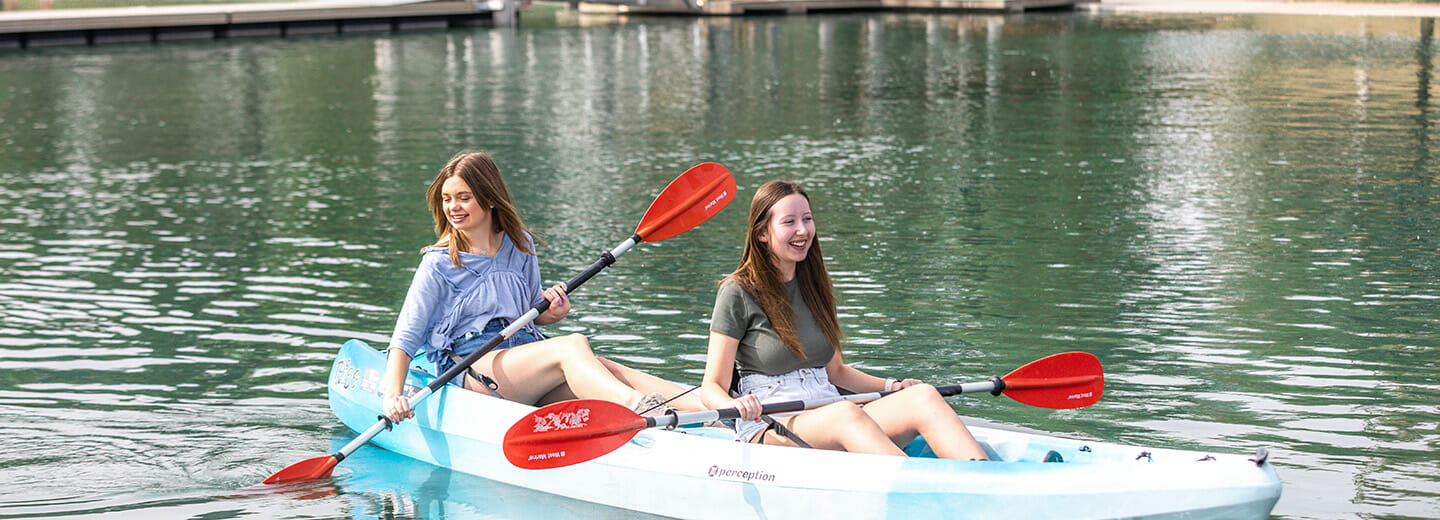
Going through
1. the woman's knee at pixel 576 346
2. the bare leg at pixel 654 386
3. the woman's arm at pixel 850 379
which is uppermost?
the woman's knee at pixel 576 346

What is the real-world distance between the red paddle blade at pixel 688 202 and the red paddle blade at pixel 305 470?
1704mm

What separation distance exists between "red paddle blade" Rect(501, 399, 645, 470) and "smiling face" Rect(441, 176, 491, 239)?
1.06 m

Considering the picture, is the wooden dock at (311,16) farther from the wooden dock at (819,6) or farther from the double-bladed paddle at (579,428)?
the double-bladed paddle at (579,428)

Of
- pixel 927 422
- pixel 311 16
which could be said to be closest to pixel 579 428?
pixel 927 422

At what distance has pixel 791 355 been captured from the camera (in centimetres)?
553

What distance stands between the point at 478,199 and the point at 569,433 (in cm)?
121

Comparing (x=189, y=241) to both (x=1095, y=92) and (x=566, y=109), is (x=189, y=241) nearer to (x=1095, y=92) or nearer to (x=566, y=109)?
(x=566, y=109)

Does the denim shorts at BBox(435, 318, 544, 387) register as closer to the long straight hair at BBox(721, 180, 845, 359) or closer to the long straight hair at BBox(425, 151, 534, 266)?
the long straight hair at BBox(425, 151, 534, 266)

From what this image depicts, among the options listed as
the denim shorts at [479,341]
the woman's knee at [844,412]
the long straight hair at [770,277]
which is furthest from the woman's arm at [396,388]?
the woman's knee at [844,412]

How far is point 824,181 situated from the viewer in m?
14.0

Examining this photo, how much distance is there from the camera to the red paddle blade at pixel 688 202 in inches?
278

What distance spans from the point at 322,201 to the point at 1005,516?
31.1ft

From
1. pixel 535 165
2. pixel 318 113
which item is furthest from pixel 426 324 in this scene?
pixel 318 113

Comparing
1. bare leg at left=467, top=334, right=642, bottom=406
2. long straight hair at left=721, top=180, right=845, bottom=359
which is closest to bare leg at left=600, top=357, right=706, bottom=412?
bare leg at left=467, top=334, right=642, bottom=406
